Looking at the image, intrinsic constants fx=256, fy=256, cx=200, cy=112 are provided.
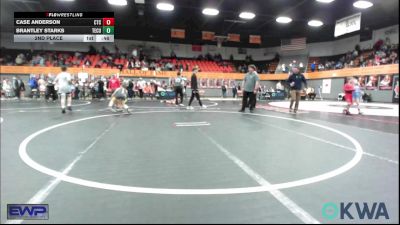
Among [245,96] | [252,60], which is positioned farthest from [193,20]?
[252,60]

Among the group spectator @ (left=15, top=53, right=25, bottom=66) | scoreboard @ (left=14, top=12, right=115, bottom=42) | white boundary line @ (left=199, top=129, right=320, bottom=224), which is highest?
spectator @ (left=15, top=53, right=25, bottom=66)

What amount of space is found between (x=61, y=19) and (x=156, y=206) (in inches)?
98.3

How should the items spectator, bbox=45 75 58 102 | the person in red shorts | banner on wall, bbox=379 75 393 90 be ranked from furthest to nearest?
spectator, bbox=45 75 58 102 → the person in red shorts → banner on wall, bbox=379 75 393 90

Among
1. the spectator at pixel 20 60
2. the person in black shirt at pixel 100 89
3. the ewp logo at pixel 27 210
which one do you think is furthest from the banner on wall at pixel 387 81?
the spectator at pixel 20 60

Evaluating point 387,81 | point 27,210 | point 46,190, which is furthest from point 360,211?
point 46,190

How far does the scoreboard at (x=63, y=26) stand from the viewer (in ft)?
9.66

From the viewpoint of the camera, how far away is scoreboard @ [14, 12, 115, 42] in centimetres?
295

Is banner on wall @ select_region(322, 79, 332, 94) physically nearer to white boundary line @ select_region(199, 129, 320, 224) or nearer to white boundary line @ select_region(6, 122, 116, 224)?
white boundary line @ select_region(199, 129, 320, 224)

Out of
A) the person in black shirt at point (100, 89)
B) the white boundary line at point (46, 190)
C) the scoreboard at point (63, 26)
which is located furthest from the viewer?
the person in black shirt at point (100, 89)

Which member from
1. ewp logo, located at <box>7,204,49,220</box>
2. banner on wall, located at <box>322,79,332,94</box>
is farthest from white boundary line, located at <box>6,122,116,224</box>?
banner on wall, located at <box>322,79,332,94</box>

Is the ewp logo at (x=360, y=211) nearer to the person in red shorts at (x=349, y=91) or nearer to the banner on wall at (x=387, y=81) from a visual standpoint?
the banner on wall at (x=387, y=81)

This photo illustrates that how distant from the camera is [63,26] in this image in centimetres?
302

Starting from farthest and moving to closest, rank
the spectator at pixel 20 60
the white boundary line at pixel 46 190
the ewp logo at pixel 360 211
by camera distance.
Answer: the spectator at pixel 20 60, the white boundary line at pixel 46 190, the ewp logo at pixel 360 211

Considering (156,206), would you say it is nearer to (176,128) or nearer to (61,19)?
(61,19)
